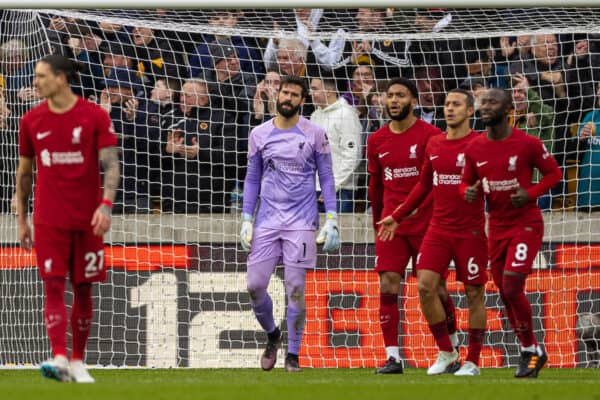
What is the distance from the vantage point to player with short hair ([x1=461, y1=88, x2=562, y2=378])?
32.1ft

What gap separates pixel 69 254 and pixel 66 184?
1.48 feet

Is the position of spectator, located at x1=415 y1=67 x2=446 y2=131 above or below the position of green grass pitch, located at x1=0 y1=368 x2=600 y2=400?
above

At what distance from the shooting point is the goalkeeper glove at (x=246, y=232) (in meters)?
10.7

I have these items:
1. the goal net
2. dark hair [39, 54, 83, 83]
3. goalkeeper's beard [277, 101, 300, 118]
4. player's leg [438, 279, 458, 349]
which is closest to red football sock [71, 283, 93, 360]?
dark hair [39, 54, 83, 83]

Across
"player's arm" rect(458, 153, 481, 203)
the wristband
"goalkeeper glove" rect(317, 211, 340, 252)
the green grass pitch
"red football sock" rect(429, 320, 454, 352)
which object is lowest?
the green grass pitch

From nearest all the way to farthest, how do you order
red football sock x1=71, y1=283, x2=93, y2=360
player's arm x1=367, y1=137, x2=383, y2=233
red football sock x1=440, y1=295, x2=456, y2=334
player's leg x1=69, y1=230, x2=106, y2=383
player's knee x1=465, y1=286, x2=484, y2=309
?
player's leg x1=69, y1=230, x2=106, y2=383 < red football sock x1=71, y1=283, x2=93, y2=360 < player's knee x1=465, y1=286, x2=484, y2=309 < player's arm x1=367, y1=137, x2=383, y2=233 < red football sock x1=440, y1=295, x2=456, y2=334

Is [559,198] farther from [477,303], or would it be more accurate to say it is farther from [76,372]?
[76,372]

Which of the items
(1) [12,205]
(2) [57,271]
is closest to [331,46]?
(1) [12,205]

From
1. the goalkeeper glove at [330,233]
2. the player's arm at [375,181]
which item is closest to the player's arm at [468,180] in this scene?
the player's arm at [375,181]

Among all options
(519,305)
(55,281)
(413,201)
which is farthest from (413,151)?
(55,281)

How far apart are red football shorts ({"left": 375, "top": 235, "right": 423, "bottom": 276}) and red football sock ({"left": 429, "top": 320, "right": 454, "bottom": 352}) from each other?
528 mm

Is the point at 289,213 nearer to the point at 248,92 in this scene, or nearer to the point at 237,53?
the point at 248,92

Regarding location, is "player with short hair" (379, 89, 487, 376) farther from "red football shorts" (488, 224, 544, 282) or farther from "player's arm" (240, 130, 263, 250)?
"player's arm" (240, 130, 263, 250)

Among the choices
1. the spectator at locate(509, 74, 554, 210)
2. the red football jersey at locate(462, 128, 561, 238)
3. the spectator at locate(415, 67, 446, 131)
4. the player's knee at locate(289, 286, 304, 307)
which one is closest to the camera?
the red football jersey at locate(462, 128, 561, 238)
